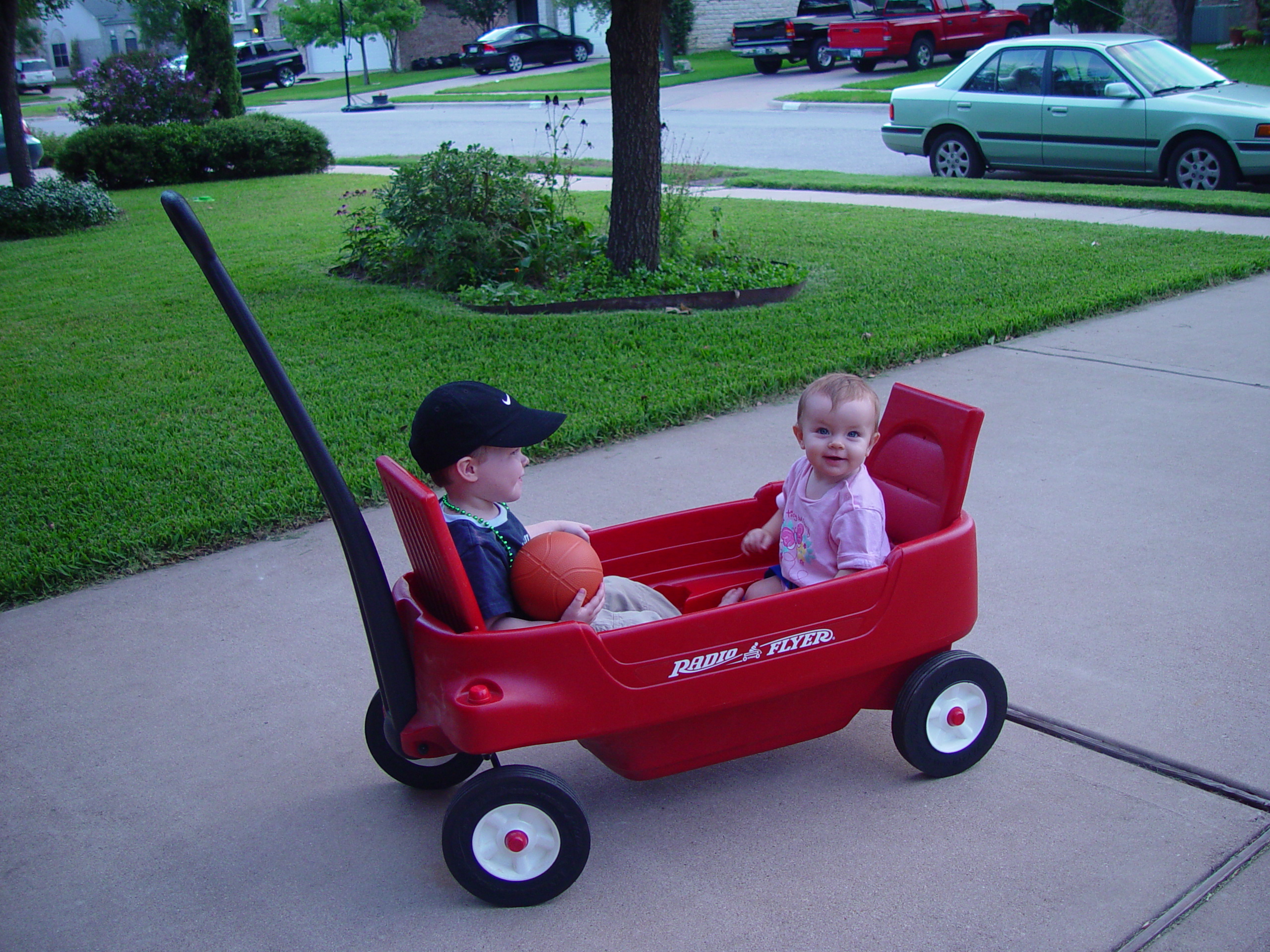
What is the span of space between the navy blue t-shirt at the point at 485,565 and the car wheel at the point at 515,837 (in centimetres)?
36

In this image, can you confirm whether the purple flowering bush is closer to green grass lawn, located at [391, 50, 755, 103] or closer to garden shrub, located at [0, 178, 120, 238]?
garden shrub, located at [0, 178, 120, 238]

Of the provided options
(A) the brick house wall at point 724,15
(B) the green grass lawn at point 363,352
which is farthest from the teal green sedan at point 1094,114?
(A) the brick house wall at point 724,15

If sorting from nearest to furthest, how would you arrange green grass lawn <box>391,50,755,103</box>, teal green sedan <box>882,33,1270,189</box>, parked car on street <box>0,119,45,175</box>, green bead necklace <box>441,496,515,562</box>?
green bead necklace <box>441,496,515,562</box>
teal green sedan <box>882,33,1270,189</box>
parked car on street <box>0,119,45,175</box>
green grass lawn <box>391,50,755,103</box>

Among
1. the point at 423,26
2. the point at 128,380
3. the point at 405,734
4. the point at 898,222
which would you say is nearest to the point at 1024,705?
the point at 405,734

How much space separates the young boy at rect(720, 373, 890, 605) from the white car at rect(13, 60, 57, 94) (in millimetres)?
61566

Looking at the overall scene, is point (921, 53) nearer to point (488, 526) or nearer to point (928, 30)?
point (928, 30)

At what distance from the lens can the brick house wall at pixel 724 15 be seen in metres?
41.3

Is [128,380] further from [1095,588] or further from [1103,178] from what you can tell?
[1103,178]

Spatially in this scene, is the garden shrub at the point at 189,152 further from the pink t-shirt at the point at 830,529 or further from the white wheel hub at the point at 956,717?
the white wheel hub at the point at 956,717

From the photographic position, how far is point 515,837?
236 cm

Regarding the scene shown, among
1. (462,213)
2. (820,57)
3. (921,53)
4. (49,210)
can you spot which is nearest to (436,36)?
(820,57)

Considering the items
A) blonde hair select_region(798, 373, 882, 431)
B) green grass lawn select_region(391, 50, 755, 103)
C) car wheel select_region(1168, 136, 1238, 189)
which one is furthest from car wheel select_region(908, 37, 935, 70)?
blonde hair select_region(798, 373, 882, 431)

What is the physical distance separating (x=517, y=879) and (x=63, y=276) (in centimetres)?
920

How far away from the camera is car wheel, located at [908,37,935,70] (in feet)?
89.6
